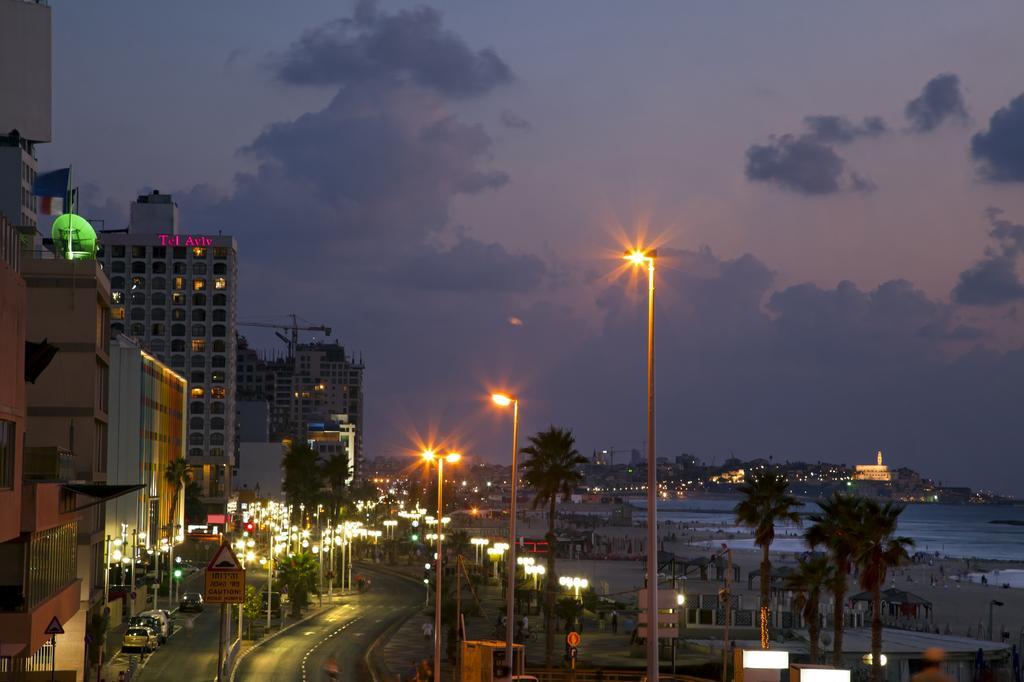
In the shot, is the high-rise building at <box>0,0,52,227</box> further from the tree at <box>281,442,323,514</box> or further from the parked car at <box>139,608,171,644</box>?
the parked car at <box>139,608,171,644</box>

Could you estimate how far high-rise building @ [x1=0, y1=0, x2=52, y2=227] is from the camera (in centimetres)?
13500

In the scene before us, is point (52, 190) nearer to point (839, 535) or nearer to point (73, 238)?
point (73, 238)

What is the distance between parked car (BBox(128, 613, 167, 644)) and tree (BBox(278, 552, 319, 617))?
2003 centimetres

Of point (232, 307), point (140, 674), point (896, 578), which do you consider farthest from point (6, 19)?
point (896, 578)

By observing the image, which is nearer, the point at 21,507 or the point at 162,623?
the point at 21,507

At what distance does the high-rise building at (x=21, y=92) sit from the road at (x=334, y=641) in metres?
61.9

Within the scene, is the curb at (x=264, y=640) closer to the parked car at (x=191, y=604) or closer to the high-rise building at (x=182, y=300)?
the parked car at (x=191, y=604)

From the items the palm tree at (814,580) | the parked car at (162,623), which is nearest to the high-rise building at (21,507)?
the parked car at (162,623)

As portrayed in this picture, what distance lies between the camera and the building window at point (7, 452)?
3022cm

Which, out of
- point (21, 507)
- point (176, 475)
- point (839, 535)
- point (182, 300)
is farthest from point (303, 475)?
point (21, 507)

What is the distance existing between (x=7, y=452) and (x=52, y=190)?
70.6 metres

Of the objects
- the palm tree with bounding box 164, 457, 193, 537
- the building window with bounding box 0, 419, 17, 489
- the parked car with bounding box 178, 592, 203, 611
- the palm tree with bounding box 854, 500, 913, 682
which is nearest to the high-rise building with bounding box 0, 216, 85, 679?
the building window with bounding box 0, 419, 17, 489

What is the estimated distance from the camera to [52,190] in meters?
96.9

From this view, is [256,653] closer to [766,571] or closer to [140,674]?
[140,674]
